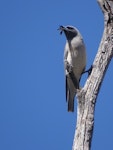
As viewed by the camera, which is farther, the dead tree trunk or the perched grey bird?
the perched grey bird

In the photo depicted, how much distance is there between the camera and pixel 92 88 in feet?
22.4

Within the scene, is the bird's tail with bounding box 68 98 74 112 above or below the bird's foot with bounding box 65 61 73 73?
below

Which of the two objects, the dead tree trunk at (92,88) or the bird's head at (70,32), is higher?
the bird's head at (70,32)

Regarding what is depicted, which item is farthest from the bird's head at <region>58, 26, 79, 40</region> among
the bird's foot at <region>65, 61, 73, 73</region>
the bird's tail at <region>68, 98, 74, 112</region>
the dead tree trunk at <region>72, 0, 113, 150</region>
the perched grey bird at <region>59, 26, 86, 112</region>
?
the dead tree trunk at <region>72, 0, 113, 150</region>

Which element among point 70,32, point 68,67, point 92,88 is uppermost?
point 70,32

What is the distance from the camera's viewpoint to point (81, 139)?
6566 millimetres

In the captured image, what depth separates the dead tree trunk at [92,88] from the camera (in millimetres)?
6594

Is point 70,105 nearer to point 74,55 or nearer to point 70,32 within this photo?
point 74,55

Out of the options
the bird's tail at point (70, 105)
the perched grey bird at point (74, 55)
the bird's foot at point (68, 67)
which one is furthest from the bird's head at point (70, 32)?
the bird's tail at point (70, 105)

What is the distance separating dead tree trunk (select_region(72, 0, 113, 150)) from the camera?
6.59 metres

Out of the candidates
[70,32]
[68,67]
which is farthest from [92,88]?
[70,32]

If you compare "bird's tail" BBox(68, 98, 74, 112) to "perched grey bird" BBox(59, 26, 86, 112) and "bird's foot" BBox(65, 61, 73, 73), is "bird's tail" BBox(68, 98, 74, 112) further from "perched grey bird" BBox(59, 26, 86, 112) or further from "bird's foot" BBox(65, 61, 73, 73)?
"bird's foot" BBox(65, 61, 73, 73)

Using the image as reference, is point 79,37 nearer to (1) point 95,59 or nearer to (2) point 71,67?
(2) point 71,67

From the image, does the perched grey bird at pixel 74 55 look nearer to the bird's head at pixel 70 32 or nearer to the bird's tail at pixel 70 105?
the bird's head at pixel 70 32
